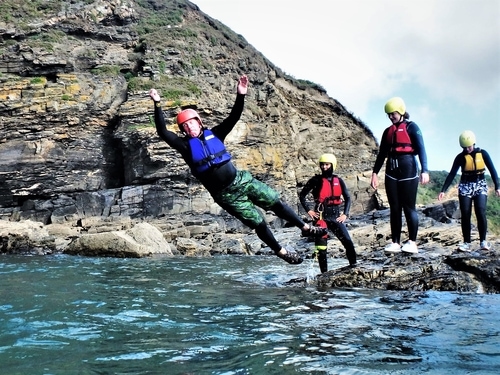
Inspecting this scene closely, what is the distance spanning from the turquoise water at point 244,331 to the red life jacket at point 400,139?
2.10 metres

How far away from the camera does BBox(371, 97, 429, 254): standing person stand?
6.82 m

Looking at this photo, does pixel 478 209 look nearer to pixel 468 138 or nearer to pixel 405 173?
pixel 468 138

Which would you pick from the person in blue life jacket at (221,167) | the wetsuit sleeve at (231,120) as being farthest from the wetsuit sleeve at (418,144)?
the wetsuit sleeve at (231,120)

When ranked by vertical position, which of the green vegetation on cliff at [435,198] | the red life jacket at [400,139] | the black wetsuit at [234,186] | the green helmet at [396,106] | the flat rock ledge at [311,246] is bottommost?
the flat rock ledge at [311,246]

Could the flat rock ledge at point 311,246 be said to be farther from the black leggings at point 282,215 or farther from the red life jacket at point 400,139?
the red life jacket at point 400,139

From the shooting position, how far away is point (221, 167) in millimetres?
5559

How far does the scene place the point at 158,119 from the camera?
5.89m

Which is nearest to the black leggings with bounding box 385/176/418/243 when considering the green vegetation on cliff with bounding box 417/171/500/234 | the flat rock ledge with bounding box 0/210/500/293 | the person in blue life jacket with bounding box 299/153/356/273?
the flat rock ledge with bounding box 0/210/500/293

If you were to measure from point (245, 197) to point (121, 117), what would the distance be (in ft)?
79.5

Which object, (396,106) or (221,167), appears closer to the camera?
(221,167)

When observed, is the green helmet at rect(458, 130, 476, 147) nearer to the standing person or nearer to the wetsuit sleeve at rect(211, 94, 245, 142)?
the standing person

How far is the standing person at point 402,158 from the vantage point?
22.4 feet

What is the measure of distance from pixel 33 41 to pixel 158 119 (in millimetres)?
27830

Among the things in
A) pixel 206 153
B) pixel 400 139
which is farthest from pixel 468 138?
pixel 206 153
